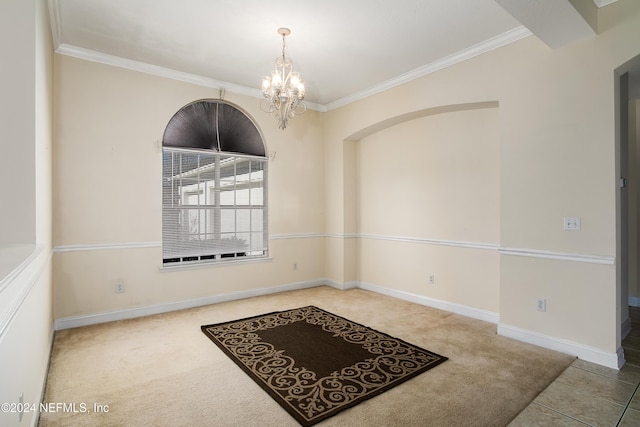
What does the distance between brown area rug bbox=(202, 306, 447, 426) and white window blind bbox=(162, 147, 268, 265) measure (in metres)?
1.24

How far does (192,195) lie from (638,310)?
6.00m

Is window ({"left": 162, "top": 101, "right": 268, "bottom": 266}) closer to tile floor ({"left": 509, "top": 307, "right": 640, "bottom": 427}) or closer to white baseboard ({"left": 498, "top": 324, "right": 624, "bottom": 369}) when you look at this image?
white baseboard ({"left": 498, "top": 324, "right": 624, "bottom": 369})

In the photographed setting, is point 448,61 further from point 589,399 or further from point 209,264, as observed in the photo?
point 209,264

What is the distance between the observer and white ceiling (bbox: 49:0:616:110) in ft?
9.61

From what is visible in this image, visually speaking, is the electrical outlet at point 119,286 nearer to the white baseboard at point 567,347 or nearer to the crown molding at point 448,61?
the crown molding at point 448,61

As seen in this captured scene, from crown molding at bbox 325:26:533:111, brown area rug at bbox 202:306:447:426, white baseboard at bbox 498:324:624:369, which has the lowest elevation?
brown area rug at bbox 202:306:447:426

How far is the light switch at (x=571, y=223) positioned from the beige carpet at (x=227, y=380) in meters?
1.14

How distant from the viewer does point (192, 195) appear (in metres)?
4.53

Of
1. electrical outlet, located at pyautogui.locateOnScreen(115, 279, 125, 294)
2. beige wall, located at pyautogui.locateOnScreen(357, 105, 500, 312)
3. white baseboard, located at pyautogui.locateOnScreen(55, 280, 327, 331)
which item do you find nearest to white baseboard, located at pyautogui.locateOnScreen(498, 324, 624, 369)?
beige wall, located at pyautogui.locateOnScreen(357, 105, 500, 312)

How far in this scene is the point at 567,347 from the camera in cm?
301

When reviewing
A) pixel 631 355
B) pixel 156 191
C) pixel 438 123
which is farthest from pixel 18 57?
pixel 631 355

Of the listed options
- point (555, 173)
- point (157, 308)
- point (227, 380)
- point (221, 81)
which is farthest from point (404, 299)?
point (221, 81)

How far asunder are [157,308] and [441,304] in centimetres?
366

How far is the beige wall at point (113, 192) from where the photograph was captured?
370cm
